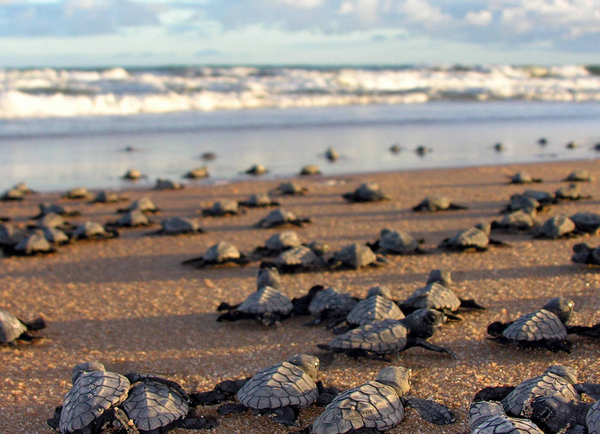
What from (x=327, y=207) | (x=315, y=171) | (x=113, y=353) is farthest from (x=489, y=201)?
(x=113, y=353)

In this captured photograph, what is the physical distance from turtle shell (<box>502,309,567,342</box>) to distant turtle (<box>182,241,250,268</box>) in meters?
3.40

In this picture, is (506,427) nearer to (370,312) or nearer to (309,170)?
(370,312)

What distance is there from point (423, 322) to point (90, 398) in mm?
2397

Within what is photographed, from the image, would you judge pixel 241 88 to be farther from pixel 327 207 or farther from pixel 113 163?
pixel 327 207

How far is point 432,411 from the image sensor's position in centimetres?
346

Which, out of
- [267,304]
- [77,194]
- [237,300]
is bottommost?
[237,300]

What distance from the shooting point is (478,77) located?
5088cm

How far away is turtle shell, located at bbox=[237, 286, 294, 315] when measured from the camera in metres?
5.05

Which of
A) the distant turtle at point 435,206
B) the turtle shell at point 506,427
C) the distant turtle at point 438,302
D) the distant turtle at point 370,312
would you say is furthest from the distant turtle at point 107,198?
the turtle shell at point 506,427

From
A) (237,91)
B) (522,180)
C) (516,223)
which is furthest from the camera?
(237,91)

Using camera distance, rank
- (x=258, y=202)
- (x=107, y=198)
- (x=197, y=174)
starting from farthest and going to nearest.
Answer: (x=197, y=174), (x=107, y=198), (x=258, y=202)

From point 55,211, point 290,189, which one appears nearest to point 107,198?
point 55,211

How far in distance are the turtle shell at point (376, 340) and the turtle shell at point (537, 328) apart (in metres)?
0.76

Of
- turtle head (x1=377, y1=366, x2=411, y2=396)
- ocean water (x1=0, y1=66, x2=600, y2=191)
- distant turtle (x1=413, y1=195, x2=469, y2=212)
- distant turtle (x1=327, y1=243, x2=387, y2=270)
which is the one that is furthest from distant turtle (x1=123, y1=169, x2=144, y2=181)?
Answer: turtle head (x1=377, y1=366, x2=411, y2=396)
